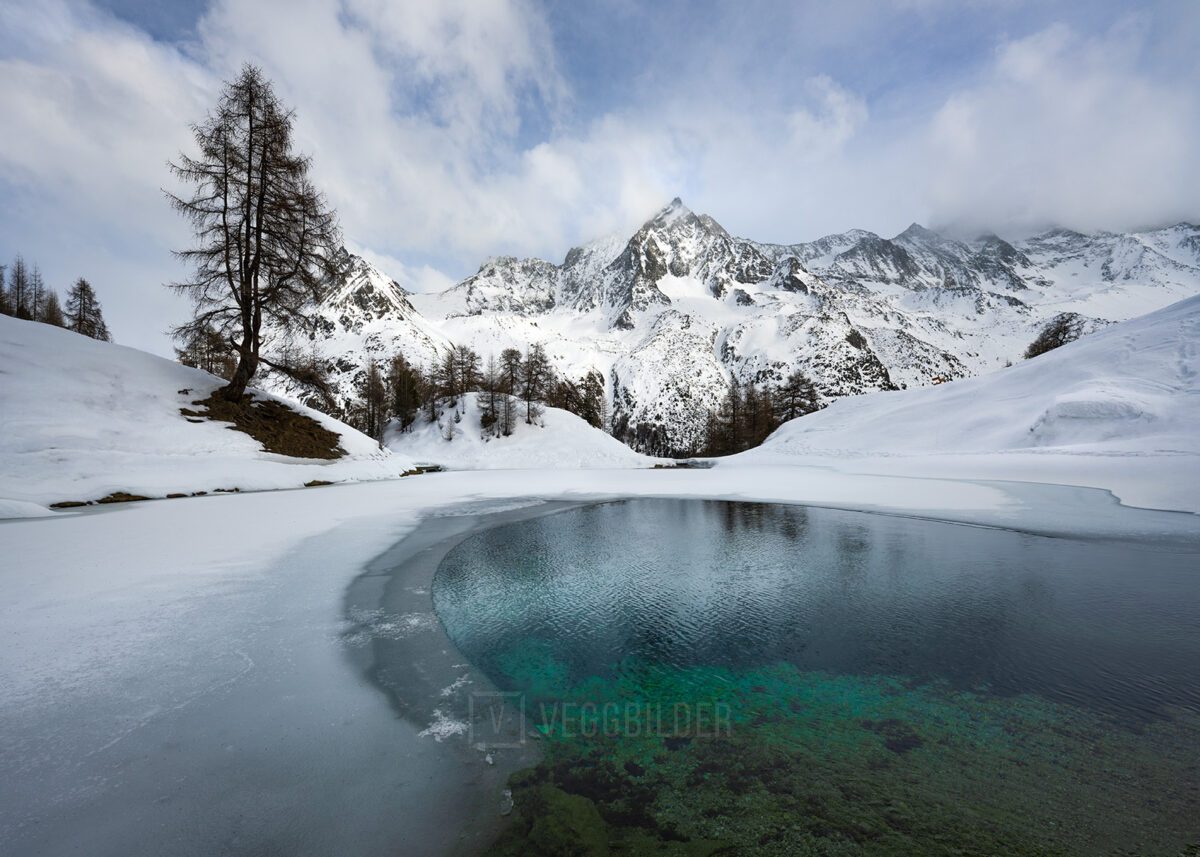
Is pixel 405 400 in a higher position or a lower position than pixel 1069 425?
higher

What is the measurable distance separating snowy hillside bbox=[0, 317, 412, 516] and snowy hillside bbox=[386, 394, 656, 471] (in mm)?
20728

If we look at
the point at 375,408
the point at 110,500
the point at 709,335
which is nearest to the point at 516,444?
the point at 375,408

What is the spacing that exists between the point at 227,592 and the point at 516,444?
35.5 metres

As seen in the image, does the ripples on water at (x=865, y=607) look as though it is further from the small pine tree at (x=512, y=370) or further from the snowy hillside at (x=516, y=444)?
the small pine tree at (x=512, y=370)

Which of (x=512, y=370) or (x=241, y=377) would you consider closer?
(x=241, y=377)

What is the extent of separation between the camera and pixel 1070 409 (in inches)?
795

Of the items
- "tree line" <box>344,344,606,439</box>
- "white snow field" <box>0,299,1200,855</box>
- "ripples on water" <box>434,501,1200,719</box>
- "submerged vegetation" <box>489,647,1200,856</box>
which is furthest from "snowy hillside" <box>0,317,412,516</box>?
"tree line" <box>344,344,606,439</box>

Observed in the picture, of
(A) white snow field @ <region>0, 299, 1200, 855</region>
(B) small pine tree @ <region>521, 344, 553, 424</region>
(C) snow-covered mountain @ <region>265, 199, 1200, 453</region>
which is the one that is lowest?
(A) white snow field @ <region>0, 299, 1200, 855</region>

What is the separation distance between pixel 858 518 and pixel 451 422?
38.0m

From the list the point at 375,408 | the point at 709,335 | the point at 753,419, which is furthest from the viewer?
the point at 709,335

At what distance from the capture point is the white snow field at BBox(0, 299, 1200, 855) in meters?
2.06

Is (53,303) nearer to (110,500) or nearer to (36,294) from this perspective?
(36,294)

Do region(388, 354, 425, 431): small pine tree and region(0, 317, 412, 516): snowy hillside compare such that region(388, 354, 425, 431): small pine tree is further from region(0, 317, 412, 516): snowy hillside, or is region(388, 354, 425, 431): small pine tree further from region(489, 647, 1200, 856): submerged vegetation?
region(489, 647, 1200, 856): submerged vegetation

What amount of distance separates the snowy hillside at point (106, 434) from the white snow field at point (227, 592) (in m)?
0.06
